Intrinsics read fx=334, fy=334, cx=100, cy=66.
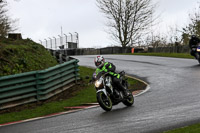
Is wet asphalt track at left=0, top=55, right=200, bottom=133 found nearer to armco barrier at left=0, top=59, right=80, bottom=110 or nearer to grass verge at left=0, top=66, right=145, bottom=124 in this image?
grass verge at left=0, top=66, right=145, bottom=124

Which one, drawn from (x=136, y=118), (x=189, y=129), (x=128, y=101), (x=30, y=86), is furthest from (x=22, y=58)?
(x=189, y=129)

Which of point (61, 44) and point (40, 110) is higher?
point (61, 44)

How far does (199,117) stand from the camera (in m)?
7.09

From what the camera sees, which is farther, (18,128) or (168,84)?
(168,84)

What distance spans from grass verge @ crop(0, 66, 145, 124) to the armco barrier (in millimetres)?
310

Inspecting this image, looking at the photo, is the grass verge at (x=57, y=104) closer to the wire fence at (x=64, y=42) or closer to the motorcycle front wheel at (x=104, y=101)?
the motorcycle front wheel at (x=104, y=101)

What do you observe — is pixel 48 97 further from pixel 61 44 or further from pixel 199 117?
pixel 61 44

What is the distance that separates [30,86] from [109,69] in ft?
13.0

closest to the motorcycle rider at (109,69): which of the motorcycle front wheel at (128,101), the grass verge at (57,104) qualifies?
the motorcycle front wheel at (128,101)

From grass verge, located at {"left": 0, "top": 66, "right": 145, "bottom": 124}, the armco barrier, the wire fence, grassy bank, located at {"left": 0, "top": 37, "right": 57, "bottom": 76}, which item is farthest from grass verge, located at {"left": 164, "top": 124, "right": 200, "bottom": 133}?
the wire fence

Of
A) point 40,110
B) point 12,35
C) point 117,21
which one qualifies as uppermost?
point 117,21

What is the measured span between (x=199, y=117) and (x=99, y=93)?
2.76 metres

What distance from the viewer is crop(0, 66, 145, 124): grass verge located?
9.95 meters

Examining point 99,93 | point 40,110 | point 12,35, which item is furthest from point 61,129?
point 12,35
